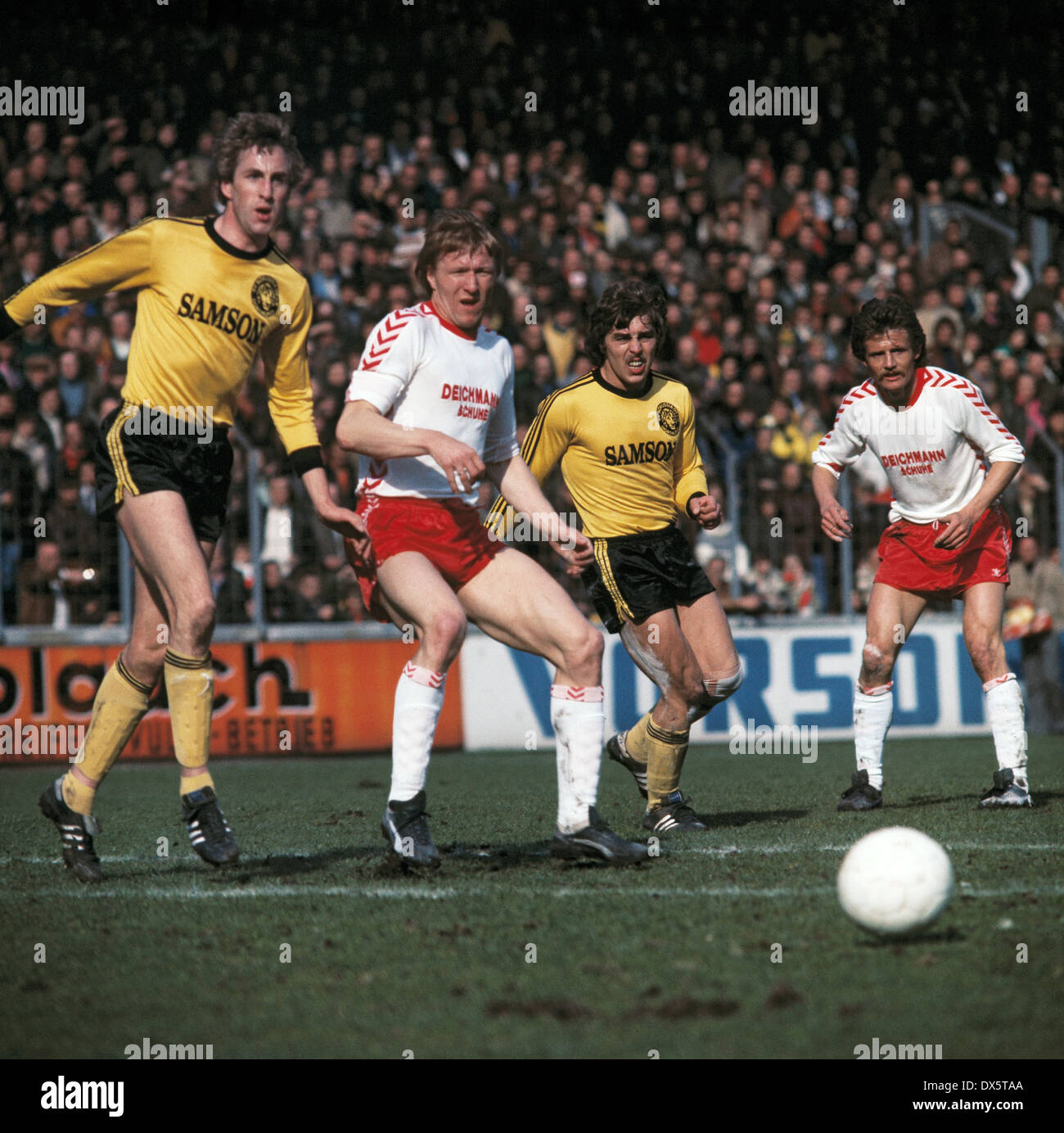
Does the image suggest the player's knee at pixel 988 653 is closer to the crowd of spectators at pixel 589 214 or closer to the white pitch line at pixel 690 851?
the white pitch line at pixel 690 851

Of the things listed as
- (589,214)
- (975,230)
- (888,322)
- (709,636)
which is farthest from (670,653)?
(975,230)

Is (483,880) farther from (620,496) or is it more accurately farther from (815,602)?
(815,602)

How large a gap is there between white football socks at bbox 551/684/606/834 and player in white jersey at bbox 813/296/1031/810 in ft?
6.81

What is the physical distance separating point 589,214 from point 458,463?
11.0 metres

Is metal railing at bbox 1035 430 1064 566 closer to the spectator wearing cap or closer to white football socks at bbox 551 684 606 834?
the spectator wearing cap

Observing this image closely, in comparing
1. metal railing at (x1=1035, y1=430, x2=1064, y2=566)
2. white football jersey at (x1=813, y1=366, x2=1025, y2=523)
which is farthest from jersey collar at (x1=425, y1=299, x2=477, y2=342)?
metal railing at (x1=1035, y1=430, x2=1064, y2=566)

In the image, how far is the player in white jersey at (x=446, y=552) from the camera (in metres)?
4.84

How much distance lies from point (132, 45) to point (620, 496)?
12396 millimetres

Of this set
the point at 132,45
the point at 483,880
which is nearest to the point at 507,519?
the point at 483,880

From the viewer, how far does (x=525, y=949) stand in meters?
3.65

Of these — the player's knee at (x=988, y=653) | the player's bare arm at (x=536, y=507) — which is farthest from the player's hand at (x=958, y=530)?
the player's bare arm at (x=536, y=507)

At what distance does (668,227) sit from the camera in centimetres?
1525

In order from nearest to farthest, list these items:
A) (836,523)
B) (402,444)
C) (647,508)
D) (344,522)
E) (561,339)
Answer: (402,444), (344,522), (647,508), (836,523), (561,339)

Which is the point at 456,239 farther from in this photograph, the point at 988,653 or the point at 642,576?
the point at 988,653
